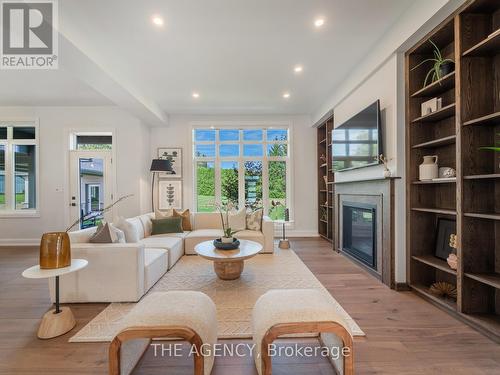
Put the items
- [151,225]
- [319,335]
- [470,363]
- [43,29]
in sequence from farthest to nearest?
1. [151,225]
2. [43,29]
3. [319,335]
4. [470,363]

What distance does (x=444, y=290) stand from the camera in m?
2.51

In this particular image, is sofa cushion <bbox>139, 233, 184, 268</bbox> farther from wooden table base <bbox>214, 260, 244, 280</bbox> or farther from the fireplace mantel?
the fireplace mantel

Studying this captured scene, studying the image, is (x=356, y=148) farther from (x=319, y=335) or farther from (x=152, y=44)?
(x=152, y=44)

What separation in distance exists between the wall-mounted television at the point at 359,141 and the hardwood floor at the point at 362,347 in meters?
1.76

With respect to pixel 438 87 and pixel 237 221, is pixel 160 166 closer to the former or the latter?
pixel 237 221

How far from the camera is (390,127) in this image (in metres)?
3.03

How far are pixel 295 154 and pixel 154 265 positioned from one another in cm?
417

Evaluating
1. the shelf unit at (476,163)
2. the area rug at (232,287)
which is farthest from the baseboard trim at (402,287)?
the area rug at (232,287)

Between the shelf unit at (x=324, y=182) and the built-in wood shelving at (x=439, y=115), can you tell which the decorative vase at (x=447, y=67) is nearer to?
the built-in wood shelving at (x=439, y=115)

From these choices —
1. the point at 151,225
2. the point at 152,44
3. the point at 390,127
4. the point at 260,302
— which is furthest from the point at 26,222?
the point at 390,127

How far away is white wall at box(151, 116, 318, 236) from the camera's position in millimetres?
5984

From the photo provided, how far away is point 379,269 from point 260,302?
2.14 metres

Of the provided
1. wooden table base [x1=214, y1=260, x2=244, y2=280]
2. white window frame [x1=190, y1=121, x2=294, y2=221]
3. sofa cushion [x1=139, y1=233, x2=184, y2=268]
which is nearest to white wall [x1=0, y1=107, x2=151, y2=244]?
white window frame [x1=190, y1=121, x2=294, y2=221]

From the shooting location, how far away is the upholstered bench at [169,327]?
139 centimetres
